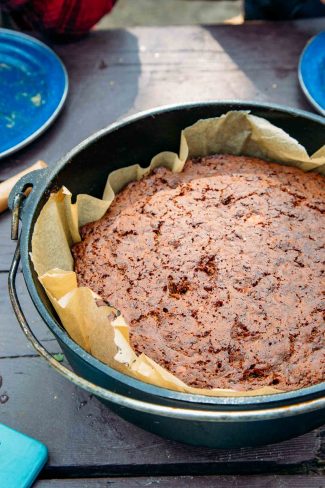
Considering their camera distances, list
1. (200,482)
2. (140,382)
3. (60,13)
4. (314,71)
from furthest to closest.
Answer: (60,13)
(314,71)
(200,482)
(140,382)

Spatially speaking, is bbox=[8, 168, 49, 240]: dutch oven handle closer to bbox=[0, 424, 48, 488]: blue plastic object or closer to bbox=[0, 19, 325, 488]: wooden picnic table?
bbox=[0, 19, 325, 488]: wooden picnic table

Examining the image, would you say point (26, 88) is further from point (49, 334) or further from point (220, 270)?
point (220, 270)

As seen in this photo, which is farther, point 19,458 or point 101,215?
point 101,215

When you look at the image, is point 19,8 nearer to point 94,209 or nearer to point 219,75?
point 219,75

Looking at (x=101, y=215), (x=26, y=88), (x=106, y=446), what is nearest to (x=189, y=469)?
(x=106, y=446)

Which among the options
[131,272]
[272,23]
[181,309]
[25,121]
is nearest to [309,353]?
[181,309]

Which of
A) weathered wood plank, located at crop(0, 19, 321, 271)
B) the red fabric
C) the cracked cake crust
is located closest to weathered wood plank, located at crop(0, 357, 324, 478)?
the cracked cake crust

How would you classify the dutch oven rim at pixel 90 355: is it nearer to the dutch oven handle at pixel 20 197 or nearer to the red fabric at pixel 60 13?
the dutch oven handle at pixel 20 197
